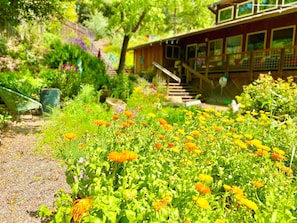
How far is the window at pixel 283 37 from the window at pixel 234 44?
6.74ft

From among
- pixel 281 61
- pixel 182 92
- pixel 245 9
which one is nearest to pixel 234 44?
pixel 245 9

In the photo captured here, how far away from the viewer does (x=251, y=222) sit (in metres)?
1.68

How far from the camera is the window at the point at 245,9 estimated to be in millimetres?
14109

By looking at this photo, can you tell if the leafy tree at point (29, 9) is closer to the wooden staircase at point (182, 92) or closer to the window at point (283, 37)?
the wooden staircase at point (182, 92)

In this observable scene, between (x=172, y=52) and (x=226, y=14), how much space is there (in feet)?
15.0

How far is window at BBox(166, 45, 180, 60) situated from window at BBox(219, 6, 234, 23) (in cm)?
384

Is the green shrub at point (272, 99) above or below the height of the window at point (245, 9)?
below

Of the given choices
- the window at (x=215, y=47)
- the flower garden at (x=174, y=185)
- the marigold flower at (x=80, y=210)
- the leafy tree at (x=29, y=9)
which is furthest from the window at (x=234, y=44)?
the marigold flower at (x=80, y=210)

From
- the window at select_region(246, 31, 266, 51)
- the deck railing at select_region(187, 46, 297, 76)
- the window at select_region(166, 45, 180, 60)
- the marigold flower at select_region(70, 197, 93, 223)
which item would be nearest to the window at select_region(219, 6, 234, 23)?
the window at select_region(246, 31, 266, 51)

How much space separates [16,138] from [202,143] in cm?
398

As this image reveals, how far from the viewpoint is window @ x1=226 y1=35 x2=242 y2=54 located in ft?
47.3

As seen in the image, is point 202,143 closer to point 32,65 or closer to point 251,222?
point 251,222

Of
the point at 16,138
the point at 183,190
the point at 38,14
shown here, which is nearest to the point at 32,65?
the point at 38,14

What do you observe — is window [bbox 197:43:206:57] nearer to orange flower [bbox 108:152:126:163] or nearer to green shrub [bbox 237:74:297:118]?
green shrub [bbox 237:74:297:118]
